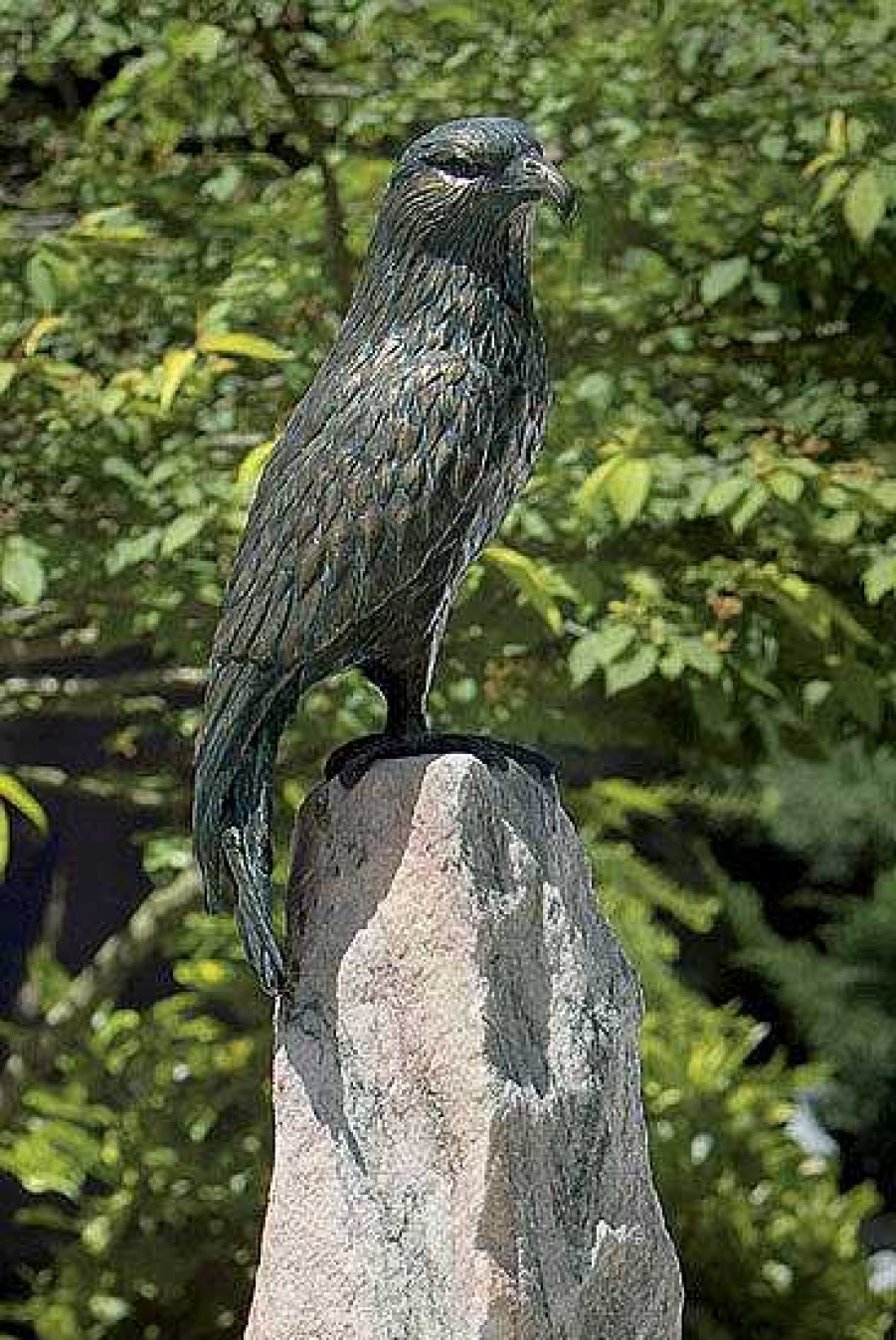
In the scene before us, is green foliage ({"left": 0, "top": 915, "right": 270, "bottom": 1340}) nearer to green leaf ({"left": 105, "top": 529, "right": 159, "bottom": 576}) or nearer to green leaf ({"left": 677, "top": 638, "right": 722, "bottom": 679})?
green leaf ({"left": 105, "top": 529, "right": 159, "bottom": 576})

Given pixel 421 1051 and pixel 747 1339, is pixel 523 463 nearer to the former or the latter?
pixel 421 1051

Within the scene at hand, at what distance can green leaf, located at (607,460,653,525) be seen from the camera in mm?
3309

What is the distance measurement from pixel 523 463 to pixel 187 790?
203 centimetres

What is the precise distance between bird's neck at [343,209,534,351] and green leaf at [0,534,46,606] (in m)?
1.27

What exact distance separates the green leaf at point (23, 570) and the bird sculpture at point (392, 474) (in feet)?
3.85

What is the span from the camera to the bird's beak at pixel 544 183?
2180 millimetres

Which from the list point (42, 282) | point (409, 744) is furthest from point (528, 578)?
point (409, 744)

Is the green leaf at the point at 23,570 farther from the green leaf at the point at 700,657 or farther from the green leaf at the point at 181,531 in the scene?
the green leaf at the point at 700,657

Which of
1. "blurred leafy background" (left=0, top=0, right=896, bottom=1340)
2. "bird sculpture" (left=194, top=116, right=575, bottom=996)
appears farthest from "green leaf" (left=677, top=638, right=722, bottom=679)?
"bird sculpture" (left=194, top=116, right=575, bottom=996)

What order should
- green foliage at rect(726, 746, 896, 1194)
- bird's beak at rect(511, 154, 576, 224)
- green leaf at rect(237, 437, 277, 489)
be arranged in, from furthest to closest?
green foliage at rect(726, 746, 896, 1194)
green leaf at rect(237, 437, 277, 489)
bird's beak at rect(511, 154, 576, 224)

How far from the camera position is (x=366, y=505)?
2209 mm

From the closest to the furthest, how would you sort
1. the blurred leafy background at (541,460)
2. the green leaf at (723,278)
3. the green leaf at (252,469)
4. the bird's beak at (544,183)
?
the bird's beak at (544,183) → the green leaf at (252,469) → the blurred leafy background at (541,460) → the green leaf at (723,278)

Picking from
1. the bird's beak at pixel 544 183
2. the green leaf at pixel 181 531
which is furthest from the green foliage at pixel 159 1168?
the bird's beak at pixel 544 183

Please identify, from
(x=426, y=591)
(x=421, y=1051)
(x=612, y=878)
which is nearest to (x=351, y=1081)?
(x=421, y=1051)
